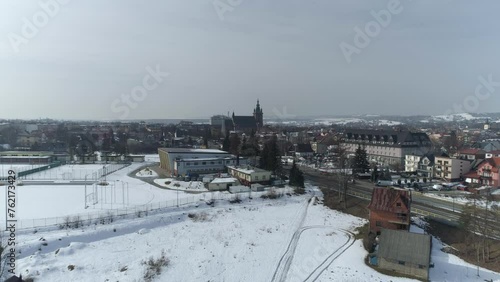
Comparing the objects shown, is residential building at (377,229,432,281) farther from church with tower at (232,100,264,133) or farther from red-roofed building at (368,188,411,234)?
church with tower at (232,100,264,133)

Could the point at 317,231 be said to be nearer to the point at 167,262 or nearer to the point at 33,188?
the point at 167,262

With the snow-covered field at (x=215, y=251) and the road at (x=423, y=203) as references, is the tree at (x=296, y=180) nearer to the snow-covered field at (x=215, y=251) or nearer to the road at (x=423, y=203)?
the road at (x=423, y=203)

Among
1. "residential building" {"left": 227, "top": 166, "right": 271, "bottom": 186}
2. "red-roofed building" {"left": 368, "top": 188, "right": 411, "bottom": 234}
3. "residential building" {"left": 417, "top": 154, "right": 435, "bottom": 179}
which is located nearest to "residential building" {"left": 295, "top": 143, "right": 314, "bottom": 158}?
"residential building" {"left": 417, "top": 154, "right": 435, "bottom": 179}

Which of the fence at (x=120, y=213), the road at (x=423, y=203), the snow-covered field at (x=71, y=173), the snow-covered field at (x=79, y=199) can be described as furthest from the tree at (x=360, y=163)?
the snow-covered field at (x=71, y=173)

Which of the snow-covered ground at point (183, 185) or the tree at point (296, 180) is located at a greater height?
the tree at point (296, 180)

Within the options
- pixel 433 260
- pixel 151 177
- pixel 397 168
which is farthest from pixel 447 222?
pixel 151 177

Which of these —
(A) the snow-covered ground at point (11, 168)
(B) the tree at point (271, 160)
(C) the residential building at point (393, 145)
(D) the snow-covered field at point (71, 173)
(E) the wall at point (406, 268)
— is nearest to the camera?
(E) the wall at point (406, 268)

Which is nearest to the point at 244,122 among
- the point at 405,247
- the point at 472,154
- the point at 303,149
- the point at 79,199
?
the point at 303,149
